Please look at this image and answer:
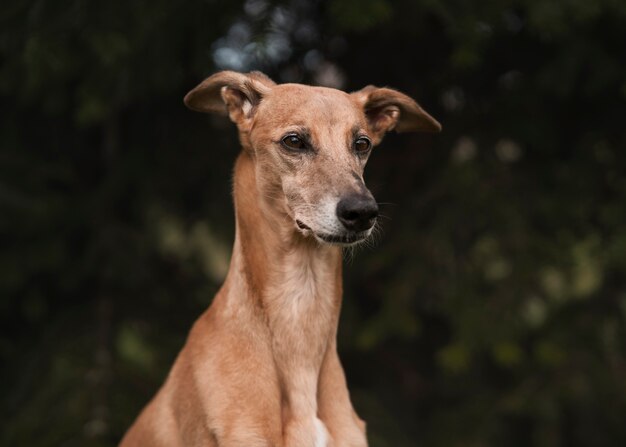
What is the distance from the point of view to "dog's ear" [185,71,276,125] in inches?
173

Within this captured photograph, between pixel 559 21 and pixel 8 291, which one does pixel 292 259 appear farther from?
pixel 8 291

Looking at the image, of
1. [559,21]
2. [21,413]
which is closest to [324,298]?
[559,21]

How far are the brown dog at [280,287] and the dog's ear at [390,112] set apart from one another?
202 mm

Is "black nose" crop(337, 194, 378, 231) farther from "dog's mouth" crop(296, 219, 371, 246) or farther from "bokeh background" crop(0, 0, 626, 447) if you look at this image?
"bokeh background" crop(0, 0, 626, 447)

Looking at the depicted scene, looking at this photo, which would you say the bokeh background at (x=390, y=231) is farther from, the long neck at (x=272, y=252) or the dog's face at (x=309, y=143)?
the long neck at (x=272, y=252)

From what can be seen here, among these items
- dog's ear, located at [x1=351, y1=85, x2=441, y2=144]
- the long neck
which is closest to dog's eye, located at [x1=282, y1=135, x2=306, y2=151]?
the long neck

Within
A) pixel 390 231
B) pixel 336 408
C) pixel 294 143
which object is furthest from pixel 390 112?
pixel 390 231

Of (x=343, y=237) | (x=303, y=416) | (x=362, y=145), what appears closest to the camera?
(x=343, y=237)

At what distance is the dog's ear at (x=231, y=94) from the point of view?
14.4ft

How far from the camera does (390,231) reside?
7.18 m

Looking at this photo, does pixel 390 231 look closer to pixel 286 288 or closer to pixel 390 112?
pixel 390 112

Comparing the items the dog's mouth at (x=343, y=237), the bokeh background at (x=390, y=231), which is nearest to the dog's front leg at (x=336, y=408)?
the dog's mouth at (x=343, y=237)

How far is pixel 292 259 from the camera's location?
425 cm

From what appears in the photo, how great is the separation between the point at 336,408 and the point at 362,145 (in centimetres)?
120
